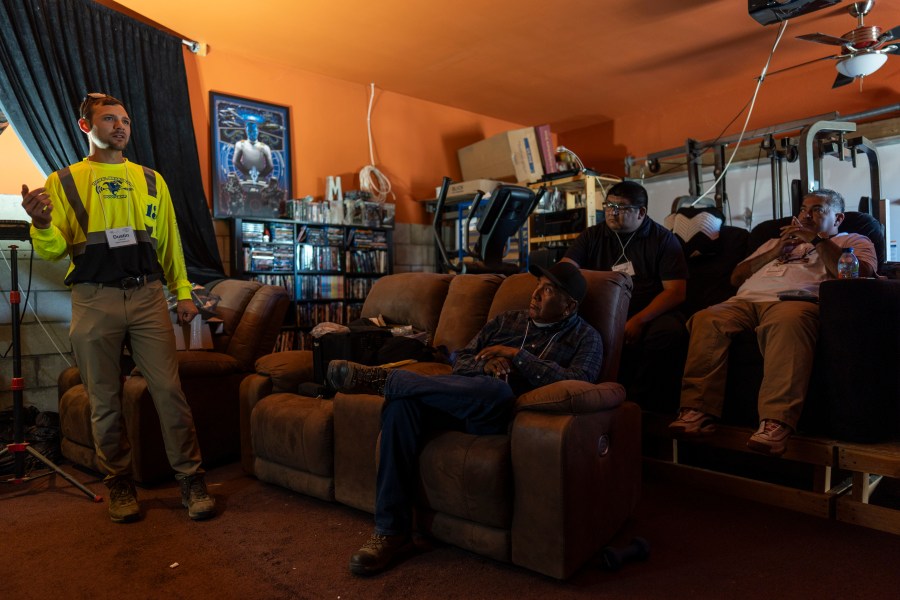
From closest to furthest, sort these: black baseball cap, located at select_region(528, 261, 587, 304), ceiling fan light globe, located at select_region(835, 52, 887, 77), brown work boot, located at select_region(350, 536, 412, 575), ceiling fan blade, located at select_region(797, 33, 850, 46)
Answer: brown work boot, located at select_region(350, 536, 412, 575) < black baseball cap, located at select_region(528, 261, 587, 304) < ceiling fan blade, located at select_region(797, 33, 850, 46) < ceiling fan light globe, located at select_region(835, 52, 887, 77)

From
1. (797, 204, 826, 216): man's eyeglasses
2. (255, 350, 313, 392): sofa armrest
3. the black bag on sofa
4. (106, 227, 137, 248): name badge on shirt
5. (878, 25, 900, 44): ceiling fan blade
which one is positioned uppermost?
(878, 25, 900, 44): ceiling fan blade

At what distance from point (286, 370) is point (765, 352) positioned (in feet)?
6.88

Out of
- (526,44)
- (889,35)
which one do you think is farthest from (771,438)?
(526,44)

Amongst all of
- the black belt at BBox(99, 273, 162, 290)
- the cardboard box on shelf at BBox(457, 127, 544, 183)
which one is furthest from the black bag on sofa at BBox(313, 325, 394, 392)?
the cardboard box on shelf at BBox(457, 127, 544, 183)

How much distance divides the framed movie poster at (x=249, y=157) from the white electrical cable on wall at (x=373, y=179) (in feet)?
2.54

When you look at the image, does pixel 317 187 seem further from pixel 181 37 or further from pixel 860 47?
pixel 860 47

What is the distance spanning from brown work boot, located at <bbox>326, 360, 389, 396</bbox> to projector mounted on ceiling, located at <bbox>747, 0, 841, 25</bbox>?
3.52 meters

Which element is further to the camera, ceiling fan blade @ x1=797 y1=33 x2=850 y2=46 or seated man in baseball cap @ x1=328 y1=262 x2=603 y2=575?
ceiling fan blade @ x1=797 y1=33 x2=850 y2=46

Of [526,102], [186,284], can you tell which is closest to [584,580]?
[186,284]

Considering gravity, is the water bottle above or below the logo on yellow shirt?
below

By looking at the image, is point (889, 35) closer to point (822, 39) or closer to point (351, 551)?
point (822, 39)

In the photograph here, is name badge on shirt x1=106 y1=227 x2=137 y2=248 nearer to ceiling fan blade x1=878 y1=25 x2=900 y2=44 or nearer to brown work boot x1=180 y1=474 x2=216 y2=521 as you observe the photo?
brown work boot x1=180 y1=474 x2=216 y2=521

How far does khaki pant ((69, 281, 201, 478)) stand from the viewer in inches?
91.6

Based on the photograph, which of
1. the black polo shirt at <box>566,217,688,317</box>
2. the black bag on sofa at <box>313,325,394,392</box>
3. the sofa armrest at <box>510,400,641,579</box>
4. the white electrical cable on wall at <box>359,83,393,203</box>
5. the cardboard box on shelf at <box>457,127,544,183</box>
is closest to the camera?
the sofa armrest at <box>510,400,641,579</box>
